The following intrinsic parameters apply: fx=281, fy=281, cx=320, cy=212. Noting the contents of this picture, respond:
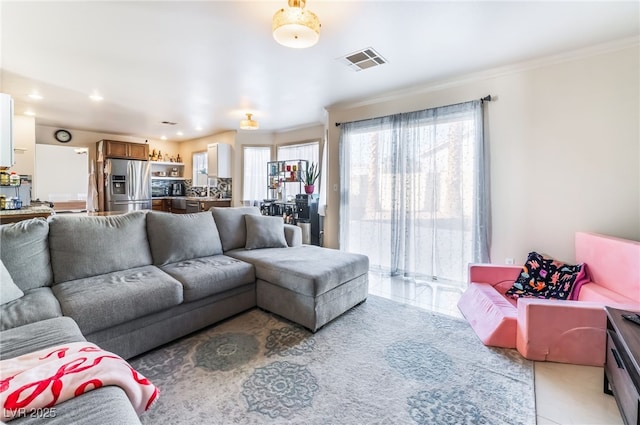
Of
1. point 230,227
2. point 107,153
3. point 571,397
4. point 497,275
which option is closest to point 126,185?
point 107,153

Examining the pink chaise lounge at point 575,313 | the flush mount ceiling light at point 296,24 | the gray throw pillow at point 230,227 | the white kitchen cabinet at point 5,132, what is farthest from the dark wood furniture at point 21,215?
the pink chaise lounge at point 575,313

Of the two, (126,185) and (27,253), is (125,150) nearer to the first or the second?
(126,185)

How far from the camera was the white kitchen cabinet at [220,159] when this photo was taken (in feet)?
21.0

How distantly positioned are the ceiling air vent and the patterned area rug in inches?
102

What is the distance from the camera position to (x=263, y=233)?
333cm

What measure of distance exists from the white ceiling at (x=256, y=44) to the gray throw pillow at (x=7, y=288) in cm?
196

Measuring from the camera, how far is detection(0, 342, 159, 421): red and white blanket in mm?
866

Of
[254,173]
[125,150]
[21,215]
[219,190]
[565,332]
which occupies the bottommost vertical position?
[565,332]

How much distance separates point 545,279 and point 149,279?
11.5ft

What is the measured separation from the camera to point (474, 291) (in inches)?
106

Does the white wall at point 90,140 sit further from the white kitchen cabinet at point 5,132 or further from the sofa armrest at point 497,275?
the sofa armrest at point 497,275

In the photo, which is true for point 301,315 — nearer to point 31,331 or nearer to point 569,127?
point 31,331

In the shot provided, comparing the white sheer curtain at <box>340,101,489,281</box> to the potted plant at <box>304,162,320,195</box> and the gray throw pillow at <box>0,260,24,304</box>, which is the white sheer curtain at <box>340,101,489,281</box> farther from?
the gray throw pillow at <box>0,260,24,304</box>

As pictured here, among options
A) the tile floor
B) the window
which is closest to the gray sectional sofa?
the tile floor
